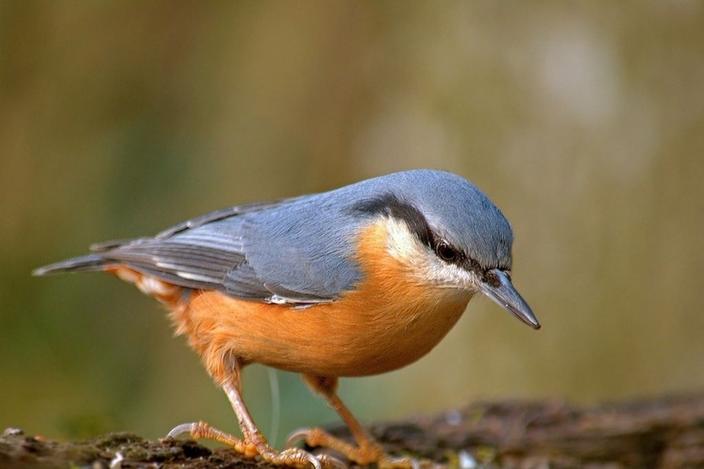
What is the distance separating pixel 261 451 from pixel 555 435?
1583mm

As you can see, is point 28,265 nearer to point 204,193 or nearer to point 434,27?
point 204,193

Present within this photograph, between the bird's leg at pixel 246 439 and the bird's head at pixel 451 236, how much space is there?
0.77 meters

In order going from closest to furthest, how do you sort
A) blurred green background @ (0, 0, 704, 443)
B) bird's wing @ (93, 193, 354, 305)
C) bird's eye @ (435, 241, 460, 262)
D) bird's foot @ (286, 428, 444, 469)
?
1. bird's eye @ (435, 241, 460, 262)
2. bird's wing @ (93, 193, 354, 305)
3. bird's foot @ (286, 428, 444, 469)
4. blurred green background @ (0, 0, 704, 443)

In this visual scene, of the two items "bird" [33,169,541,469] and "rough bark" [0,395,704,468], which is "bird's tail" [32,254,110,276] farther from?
"rough bark" [0,395,704,468]

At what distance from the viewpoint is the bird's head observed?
131 inches

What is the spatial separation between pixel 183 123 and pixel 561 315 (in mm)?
3086

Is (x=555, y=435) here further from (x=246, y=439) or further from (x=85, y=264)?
(x=85, y=264)

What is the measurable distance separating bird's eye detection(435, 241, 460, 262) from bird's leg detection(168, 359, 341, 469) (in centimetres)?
88

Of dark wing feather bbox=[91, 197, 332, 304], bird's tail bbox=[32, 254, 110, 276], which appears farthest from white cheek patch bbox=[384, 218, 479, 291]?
bird's tail bbox=[32, 254, 110, 276]

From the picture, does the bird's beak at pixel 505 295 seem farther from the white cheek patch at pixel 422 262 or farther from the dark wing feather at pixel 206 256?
the dark wing feather at pixel 206 256

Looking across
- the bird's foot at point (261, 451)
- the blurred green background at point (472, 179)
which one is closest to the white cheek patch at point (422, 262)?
the bird's foot at point (261, 451)

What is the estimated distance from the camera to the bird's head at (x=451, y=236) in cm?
334

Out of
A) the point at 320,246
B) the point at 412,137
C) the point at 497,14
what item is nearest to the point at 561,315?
the point at 412,137

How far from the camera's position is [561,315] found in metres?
6.64
